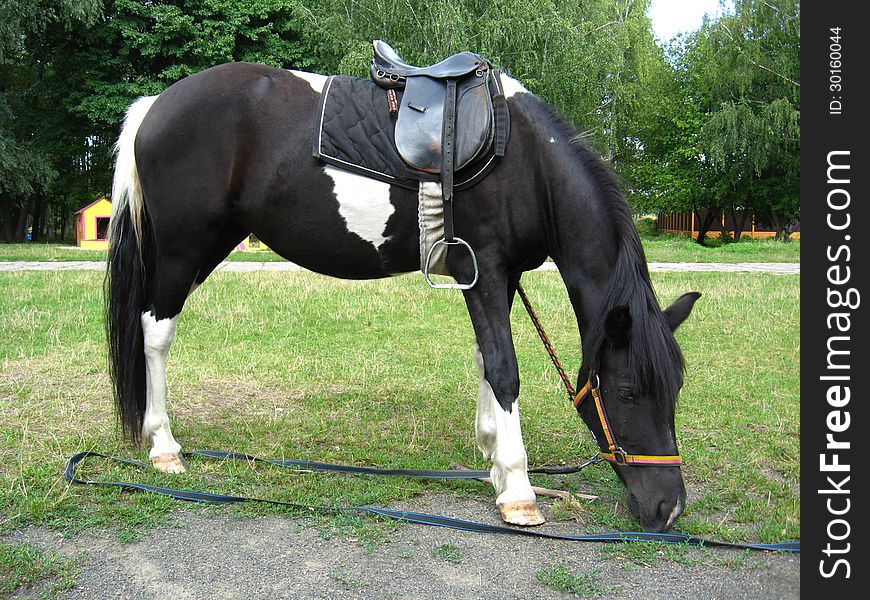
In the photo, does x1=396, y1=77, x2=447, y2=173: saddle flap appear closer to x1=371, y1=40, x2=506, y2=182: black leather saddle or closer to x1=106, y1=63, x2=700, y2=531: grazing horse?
x1=371, y1=40, x2=506, y2=182: black leather saddle

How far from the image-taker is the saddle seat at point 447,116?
3.51 m

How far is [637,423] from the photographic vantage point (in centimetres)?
326

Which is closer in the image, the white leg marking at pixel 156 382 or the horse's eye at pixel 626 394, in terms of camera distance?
the horse's eye at pixel 626 394

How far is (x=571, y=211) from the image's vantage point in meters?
3.50

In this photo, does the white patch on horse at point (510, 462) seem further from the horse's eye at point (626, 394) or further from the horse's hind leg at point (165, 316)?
the horse's hind leg at point (165, 316)

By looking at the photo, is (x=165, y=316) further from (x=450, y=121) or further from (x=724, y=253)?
(x=724, y=253)

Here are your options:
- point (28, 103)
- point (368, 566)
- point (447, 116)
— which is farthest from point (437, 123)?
point (28, 103)

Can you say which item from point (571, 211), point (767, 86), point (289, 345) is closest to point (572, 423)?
point (571, 211)

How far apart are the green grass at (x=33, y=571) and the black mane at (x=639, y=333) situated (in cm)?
230

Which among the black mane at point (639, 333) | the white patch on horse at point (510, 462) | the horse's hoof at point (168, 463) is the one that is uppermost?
the black mane at point (639, 333)

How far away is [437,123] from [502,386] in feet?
4.37

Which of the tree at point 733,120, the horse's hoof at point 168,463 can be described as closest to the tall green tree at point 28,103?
the horse's hoof at point 168,463

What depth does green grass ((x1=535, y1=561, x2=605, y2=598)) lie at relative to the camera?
2.74 meters
